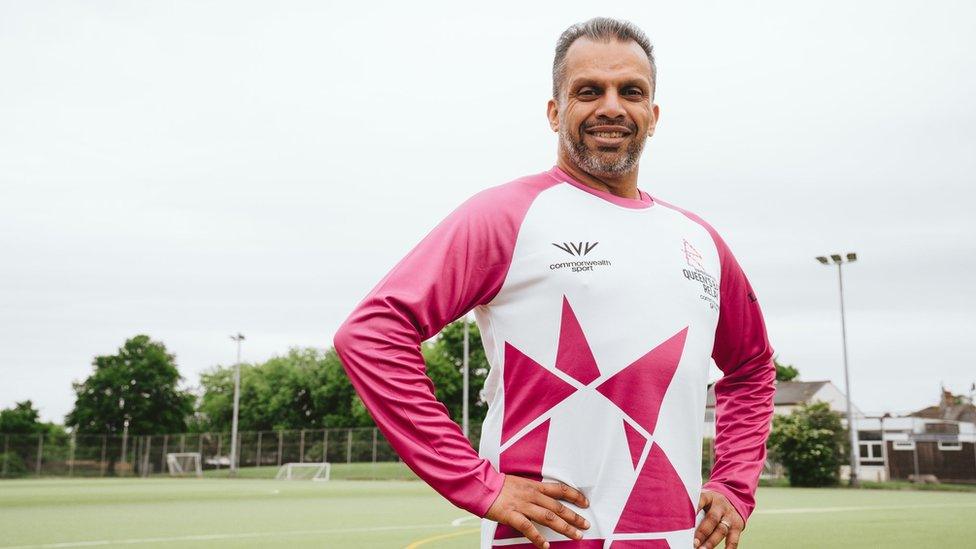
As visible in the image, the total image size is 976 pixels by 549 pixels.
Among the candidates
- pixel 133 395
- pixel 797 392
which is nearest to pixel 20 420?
pixel 133 395

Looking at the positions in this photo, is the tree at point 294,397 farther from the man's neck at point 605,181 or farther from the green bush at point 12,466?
the man's neck at point 605,181

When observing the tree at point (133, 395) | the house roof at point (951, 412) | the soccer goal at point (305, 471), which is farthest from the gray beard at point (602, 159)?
the tree at point (133, 395)

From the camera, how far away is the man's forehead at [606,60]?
2.43 metres

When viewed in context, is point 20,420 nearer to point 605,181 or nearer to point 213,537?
point 213,537

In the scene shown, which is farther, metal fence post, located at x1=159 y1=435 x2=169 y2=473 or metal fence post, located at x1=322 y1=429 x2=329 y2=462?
metal fence post, located at x1=159 y1=435 x2=169 y2=473

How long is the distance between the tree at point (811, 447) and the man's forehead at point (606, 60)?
3086 cm

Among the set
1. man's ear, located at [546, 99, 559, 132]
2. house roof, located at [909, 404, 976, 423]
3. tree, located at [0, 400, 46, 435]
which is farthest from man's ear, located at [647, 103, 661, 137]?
tree, located at [0, 400, 46, 435]

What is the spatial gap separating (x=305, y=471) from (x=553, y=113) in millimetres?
46306

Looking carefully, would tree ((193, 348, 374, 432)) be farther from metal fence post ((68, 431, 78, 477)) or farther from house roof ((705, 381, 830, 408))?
house roof ((705, 381, 830, 408))

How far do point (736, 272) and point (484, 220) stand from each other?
967 mm

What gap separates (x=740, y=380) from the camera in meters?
2.87

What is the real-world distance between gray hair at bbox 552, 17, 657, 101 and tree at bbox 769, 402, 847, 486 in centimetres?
3078

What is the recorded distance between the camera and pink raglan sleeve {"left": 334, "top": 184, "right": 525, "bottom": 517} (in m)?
2.03

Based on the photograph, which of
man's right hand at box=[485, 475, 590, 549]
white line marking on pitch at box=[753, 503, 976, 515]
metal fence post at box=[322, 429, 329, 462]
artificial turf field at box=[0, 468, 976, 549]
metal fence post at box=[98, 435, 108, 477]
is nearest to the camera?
man's right hand at box=[485, 475, 590, 549]
